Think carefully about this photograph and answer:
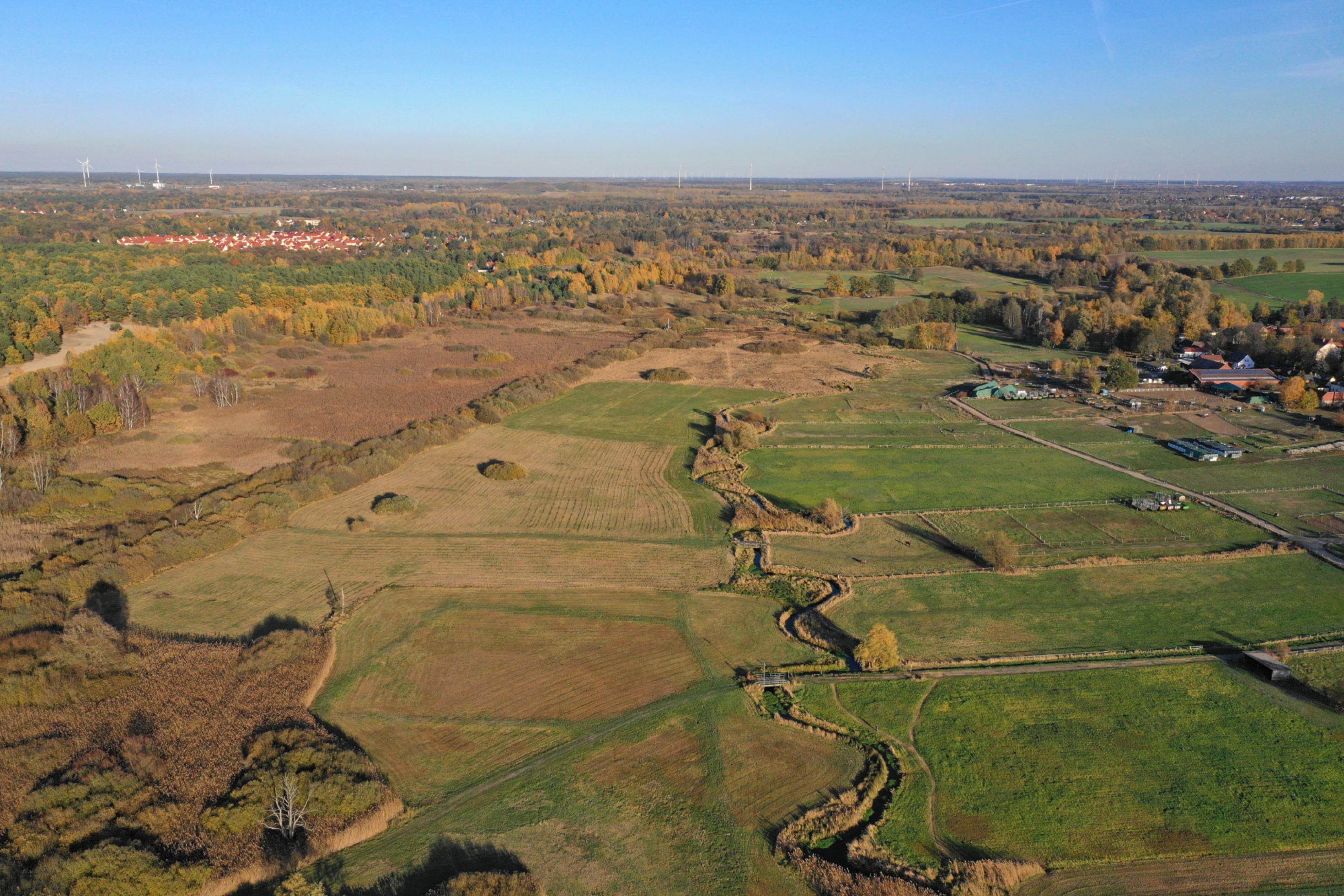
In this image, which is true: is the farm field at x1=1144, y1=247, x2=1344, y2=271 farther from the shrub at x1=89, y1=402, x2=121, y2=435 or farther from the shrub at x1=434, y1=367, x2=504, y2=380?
the shrub at x1=89, y1=402, x2=121, y2=435

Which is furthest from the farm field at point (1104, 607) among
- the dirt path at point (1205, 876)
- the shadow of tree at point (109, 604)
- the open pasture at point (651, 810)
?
the shadow of tree at point (109, 604)

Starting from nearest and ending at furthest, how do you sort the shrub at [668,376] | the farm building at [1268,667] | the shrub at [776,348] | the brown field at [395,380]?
the farm building at [1268,667]
the brown field at [395,380]
the shrub at [668,376]
the shrub at [776,348]

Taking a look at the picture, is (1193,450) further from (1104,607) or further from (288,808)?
(288,808)

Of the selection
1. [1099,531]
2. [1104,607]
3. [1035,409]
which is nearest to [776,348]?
[1035,409]

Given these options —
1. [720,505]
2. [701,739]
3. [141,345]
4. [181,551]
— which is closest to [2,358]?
[141,345]

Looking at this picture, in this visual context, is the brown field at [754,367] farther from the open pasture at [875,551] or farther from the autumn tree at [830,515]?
the open pasture at [875,551]

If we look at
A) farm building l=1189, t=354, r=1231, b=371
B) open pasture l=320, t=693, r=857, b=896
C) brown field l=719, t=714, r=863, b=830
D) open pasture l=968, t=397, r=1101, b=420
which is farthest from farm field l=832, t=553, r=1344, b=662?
farm building l=1189, t=354, r=1231, b=371

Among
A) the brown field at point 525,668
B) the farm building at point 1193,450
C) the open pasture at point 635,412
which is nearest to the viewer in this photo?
the brown field at point 525,668
